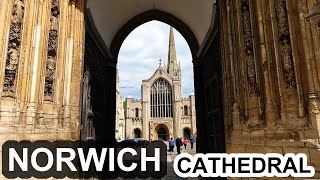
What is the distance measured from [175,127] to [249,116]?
147 feet

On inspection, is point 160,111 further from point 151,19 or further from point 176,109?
point 151,19

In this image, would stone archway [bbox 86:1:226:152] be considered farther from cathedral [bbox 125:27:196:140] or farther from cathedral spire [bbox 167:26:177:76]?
cathedral spire [bbox 167:26:177:76]

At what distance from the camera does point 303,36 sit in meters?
3.33

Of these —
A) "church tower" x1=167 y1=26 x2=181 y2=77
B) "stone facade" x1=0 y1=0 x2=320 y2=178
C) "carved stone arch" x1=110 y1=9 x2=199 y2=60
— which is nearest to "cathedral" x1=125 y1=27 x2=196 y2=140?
"church tower" x1=167 y1=26 x2=181 y2=77

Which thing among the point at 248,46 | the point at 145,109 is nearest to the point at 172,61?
the point at 145,109

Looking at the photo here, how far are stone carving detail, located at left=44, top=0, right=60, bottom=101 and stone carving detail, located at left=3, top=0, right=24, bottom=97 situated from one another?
620 millimetres

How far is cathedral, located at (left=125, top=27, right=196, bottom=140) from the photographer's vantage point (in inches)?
1932

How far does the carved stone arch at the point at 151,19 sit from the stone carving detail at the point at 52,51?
175 inches

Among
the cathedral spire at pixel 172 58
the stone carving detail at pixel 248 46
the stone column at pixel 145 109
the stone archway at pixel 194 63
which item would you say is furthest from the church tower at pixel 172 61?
the stone carving detail at pixel 248 46

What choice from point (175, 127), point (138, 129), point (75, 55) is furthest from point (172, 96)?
point (75, 55)

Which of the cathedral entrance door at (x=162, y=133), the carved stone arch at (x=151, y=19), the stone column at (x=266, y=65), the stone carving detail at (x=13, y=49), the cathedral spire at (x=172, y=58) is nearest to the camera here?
the stone column at (x=266, y=65)

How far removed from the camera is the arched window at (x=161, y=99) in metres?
50.2

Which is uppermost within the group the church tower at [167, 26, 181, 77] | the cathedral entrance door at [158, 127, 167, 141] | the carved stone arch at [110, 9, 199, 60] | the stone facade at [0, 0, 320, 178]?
the church tower at [167, 26, 181, 77]

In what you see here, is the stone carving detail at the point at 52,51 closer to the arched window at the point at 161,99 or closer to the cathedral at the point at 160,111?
the cathedral at the point at 160,111
